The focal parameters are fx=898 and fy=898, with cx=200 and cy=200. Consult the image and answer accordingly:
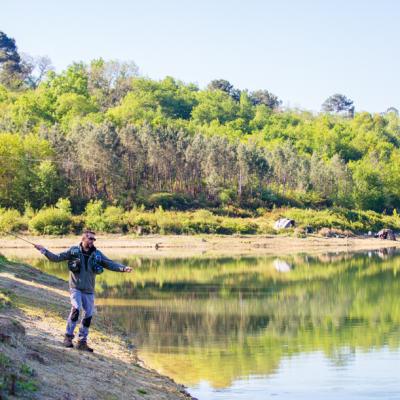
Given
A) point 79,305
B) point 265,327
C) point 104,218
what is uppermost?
point 79,305

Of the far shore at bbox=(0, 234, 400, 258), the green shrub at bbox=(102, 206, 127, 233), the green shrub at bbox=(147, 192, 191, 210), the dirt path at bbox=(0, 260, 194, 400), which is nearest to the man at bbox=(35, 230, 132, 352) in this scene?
the dirt path at bbox=(0, 260, 194, 400)

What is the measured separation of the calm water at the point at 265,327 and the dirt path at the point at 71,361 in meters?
1.41

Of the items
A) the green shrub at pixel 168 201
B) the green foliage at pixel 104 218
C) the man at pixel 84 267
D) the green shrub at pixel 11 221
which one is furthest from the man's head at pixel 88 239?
the green shrub at pixel 168 201

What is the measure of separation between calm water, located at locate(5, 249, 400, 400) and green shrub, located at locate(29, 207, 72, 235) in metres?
24.0

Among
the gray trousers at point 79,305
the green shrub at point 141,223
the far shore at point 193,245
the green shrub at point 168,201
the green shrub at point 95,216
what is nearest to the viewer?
the gray trousers at point 79,305

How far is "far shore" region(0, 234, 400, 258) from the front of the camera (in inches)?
3093

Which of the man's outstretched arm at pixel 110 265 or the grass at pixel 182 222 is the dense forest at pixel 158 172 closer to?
the grass at pixel 182 222

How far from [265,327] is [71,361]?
52.1ft

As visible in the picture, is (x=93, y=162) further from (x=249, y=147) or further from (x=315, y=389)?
(x=315, y=389)

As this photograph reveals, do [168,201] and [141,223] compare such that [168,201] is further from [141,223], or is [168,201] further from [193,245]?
[193,245]

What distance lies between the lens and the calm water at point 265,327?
22172 millimetres

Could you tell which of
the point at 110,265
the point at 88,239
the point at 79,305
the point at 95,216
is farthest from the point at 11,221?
the point at 88,239

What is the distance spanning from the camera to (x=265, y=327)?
3256 cm

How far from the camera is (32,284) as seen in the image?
110 ft
